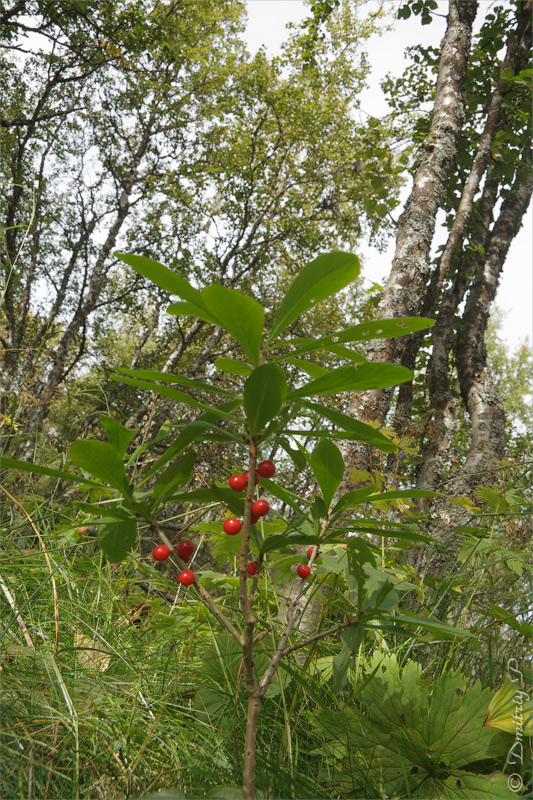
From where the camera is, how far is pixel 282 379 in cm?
62

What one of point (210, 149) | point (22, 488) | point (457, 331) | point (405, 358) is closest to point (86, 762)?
point (22, 488)

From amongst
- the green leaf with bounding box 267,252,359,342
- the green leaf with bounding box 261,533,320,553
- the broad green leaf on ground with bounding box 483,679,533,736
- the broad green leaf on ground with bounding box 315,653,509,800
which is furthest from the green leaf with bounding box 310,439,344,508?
the broad green leaf on ground with bounding box 483,679,533,736

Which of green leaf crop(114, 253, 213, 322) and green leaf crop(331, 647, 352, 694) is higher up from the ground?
green leaf crop(114, 253, 213, 322)

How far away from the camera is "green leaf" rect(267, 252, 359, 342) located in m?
0.62

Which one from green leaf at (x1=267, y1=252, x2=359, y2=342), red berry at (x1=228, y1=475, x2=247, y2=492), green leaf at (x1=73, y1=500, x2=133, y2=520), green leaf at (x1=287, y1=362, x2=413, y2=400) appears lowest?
green leaf at (x1=73, y1=500, x2=133, y2=520)

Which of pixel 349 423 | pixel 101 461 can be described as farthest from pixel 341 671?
pixel 101 461

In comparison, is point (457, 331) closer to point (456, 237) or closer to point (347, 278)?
point (456, 237)

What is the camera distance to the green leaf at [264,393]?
62 centimetres

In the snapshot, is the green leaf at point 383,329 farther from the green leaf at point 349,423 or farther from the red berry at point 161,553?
the red berry at point 161,553

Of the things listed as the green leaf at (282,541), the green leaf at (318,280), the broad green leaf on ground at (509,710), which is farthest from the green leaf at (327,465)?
the broad green leaf on ground at (509,710)

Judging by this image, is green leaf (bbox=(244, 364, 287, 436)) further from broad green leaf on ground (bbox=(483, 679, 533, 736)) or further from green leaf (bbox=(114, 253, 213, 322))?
broad green leaf on ground (bbox=(483, 679, 533, 736))
